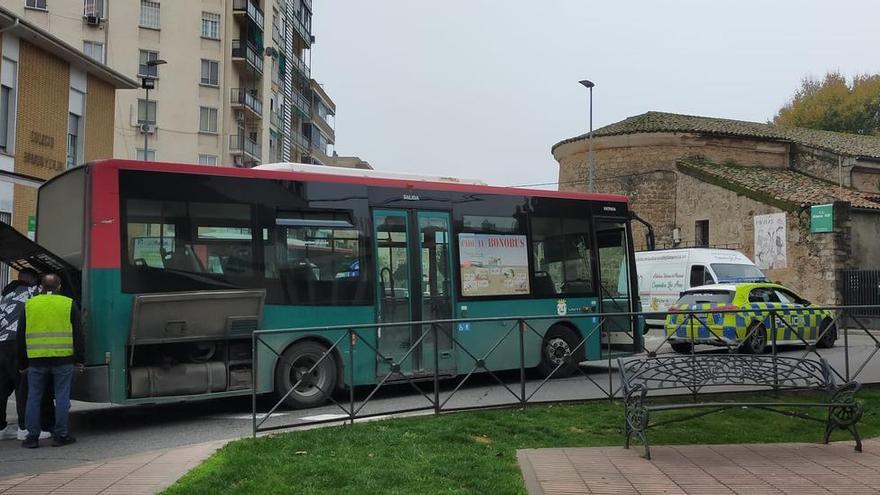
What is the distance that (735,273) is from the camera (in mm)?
22844

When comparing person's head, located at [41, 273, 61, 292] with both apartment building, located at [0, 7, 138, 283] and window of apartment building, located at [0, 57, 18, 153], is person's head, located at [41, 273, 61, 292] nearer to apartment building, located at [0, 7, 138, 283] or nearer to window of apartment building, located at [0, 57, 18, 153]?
apartment building, located at [0, 7, 138, 283]

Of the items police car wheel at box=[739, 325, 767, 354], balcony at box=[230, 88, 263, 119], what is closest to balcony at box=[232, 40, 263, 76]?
balcony at box=[230, 88, 263, 119]

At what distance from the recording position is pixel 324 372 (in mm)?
Result: 9297

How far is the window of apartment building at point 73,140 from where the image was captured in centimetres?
2327

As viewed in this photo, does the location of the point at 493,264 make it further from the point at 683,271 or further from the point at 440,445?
the point at 683,271

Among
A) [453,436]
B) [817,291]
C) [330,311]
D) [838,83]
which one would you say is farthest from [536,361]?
Answer: [838,83]

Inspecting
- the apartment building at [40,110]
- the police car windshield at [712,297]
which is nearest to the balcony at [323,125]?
the apartment building at [40,110]

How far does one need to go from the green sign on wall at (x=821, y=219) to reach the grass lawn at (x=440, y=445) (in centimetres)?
1926

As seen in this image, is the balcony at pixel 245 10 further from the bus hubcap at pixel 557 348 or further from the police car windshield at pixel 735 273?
the bus hubcap at pixel 557 348

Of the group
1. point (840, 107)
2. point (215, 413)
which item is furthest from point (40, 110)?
point (840, 107)

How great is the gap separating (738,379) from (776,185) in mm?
26821

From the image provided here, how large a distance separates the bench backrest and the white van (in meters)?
14.9

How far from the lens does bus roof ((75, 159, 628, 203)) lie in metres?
9.31

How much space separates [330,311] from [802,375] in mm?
5665
